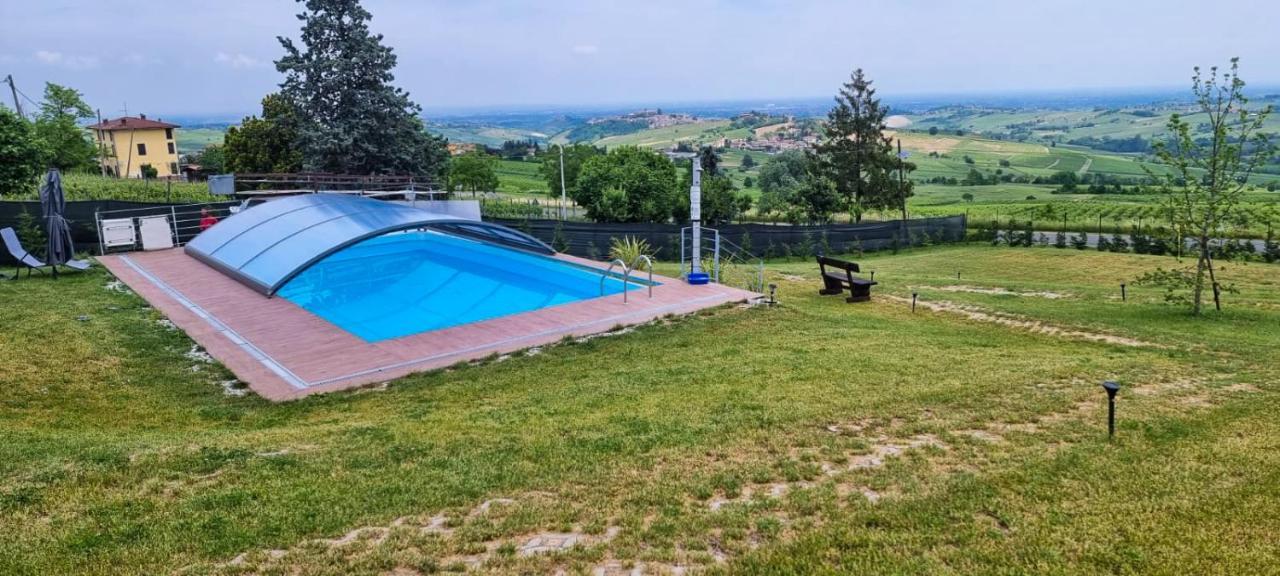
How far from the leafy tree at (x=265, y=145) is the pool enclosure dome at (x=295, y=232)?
18210mm

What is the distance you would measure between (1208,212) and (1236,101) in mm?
1835

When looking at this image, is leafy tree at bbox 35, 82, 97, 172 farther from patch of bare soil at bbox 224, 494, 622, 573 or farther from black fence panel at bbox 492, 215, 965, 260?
patch of bare soil at bbox 224, 494, 622, 573

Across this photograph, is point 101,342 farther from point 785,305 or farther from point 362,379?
point 785,305

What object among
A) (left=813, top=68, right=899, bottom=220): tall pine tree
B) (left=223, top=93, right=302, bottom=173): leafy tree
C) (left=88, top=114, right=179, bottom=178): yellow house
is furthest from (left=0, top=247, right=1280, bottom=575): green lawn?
(left=88, top=114, right=179, bottom=178): yellow house

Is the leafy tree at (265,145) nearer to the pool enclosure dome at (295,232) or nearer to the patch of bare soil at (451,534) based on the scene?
the pool enclosure dome at (295,232)

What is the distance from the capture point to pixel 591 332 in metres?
10.6

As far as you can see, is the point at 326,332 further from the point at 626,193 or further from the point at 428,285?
the point at 626,193

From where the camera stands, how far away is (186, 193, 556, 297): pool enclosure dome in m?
13.2

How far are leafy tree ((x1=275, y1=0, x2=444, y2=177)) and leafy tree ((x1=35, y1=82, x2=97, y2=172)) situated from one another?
76.3ft

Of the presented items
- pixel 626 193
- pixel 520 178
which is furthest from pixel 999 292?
pixel 520 178

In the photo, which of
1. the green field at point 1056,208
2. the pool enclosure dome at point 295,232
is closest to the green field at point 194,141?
the green field at point 1056,208

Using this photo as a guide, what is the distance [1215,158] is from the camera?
11.7 metres

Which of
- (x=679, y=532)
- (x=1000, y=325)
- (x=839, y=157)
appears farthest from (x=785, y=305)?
(x=839, y=157)

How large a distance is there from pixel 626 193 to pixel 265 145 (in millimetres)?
18771
